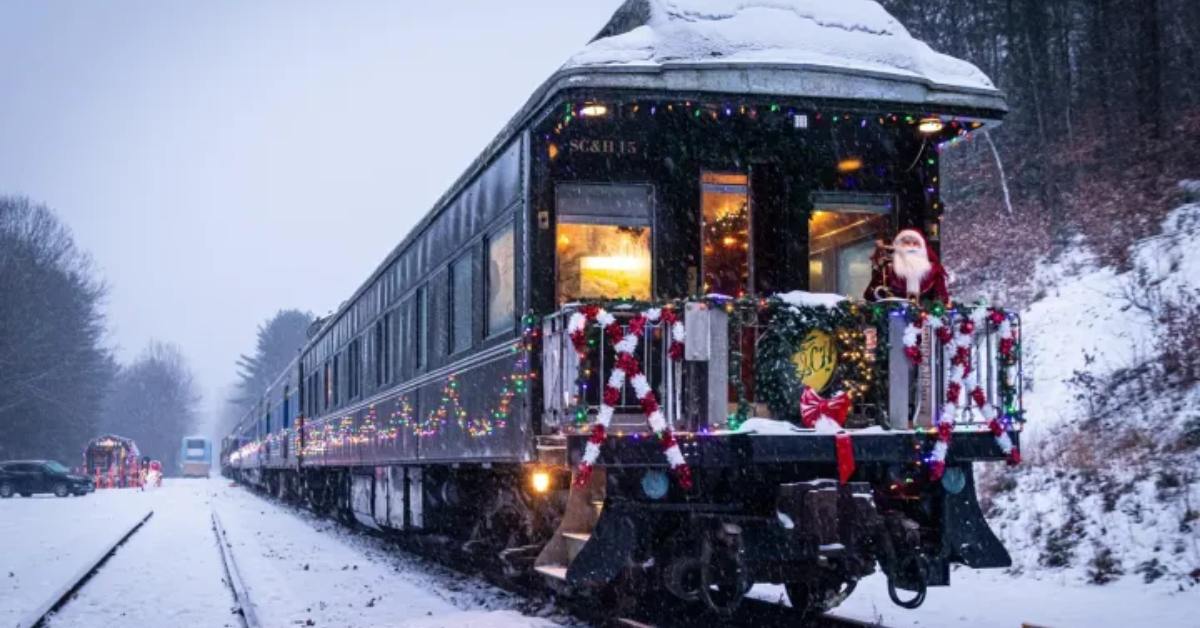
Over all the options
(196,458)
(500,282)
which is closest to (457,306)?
(500,282)

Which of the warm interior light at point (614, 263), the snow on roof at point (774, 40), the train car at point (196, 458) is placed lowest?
the train car at point (196, 458)

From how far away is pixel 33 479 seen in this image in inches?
1812

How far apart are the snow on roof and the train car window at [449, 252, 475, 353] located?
2692mm

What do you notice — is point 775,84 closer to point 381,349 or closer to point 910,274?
point 910,274

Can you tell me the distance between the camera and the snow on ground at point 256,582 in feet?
34.0

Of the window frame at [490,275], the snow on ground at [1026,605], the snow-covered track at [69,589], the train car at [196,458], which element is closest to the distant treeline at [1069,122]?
the snow on ground at [1026,605]

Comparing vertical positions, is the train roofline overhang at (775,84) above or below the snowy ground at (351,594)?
above

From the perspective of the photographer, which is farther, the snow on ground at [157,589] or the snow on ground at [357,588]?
the snow on ground at [157,589]

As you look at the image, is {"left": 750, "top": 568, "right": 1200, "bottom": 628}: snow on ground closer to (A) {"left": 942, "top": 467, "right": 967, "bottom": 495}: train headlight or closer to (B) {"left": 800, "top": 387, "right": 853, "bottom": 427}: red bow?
(A) {"left": 942, "top": 467, "right": 967, "bottom": 495}: train headlight

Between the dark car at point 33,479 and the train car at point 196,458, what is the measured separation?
133 feet

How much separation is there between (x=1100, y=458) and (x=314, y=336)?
51.1 ft

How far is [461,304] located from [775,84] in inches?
152

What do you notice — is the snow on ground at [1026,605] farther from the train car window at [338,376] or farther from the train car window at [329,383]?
the train car window at [329,383]

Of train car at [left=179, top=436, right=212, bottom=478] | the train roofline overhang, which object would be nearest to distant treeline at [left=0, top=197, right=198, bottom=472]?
train car at [left=179, top=436, right=212, bottom=478]
